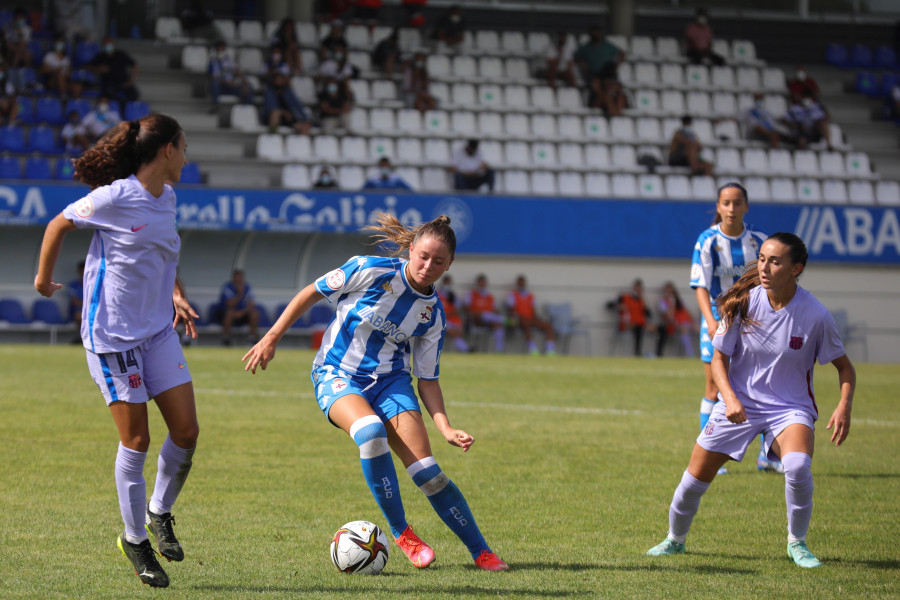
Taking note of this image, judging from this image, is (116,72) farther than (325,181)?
Yes

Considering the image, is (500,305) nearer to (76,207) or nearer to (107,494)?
(107,494)

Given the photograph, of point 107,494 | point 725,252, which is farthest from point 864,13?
point 107,494

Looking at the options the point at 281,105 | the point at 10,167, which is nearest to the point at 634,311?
the point at 281,105

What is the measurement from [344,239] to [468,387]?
9.67 meters

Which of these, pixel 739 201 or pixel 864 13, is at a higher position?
pixel 864 13

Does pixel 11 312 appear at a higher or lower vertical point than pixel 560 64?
lower

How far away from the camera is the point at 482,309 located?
21516 millimetres

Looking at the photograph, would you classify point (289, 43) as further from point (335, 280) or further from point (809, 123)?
point (335, 280)

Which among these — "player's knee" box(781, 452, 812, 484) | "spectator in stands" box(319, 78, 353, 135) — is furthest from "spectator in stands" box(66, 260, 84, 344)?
"player's knee" box(781, 452, 812, 484)

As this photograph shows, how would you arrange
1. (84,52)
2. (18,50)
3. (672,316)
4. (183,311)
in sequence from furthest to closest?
1. (84,52)
2. (18,50)
3. (672,316)
4. (183,311)

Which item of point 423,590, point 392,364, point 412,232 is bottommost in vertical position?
point 423,590

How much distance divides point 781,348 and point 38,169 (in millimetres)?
18950

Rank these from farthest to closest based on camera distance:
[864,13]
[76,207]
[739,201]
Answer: [864,13] → [739,201] → [76,207]

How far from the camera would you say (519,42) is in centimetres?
2820
